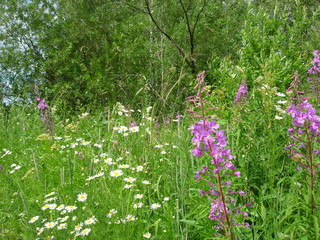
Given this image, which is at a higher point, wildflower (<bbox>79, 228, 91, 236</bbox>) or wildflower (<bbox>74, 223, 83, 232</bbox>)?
wildflower (<bbox>74, 223, 83, 232</bbox>)

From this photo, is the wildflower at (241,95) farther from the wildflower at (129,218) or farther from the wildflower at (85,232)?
the wildflower at (85,232)

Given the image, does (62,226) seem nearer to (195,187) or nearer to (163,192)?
(163,192)

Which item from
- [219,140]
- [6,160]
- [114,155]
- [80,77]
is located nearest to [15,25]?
[80,77]

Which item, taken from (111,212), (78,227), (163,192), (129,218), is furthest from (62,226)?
(163,192)

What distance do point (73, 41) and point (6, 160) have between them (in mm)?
6567

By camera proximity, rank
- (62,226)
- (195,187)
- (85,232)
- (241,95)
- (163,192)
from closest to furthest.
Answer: (85,232)
(62,226)
(195,187)
(163,192)
(241,95)

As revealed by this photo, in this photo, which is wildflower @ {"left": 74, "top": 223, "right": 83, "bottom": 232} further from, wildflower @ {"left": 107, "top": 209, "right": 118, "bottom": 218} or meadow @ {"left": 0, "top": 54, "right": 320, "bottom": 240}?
wildflower @ {"left": 107, "top": 209, "right": 118, "bottom": 218}

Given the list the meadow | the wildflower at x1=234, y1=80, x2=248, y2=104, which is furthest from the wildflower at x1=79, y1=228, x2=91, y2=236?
the wildflower at x1=234, y1=80, x2=248, y2=104

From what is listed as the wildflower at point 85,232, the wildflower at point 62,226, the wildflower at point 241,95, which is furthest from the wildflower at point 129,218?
the wildflower at point 241,95

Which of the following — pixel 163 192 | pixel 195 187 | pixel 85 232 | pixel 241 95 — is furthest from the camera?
pixel 241 95

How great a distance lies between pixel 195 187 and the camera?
103 inches

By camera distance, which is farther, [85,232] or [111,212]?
[111,212]

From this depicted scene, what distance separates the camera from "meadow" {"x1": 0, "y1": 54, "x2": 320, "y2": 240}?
74.6 inches

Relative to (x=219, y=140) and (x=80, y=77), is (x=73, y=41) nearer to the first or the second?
(x=80, y=77)
